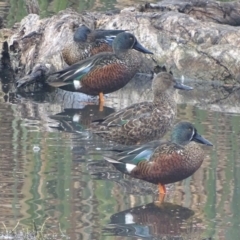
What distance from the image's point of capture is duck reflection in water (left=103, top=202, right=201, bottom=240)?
514 cm

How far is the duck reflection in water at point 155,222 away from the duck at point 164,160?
0.22m

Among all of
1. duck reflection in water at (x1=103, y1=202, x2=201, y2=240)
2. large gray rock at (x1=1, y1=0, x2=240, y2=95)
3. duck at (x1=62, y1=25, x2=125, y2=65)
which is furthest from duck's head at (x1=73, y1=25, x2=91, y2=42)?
duck reflection in water at (x1=103, y1=202, x2=201, y2=240)

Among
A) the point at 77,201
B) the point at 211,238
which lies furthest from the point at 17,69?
the point at 211,238

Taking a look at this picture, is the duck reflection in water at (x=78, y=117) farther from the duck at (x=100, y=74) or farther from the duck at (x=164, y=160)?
the duck at (x=164, y=160)

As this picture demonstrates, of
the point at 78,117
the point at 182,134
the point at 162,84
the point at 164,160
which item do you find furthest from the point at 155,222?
the point at 78,117

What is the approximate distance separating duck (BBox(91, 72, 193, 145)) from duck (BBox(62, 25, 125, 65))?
2735mm

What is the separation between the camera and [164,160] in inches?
234

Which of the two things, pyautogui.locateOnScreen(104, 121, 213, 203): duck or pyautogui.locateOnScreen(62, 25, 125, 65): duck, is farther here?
pyautogui.locateOnScreen(62, 25, 125, 65): duck

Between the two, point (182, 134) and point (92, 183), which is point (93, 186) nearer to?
point (92, 183)

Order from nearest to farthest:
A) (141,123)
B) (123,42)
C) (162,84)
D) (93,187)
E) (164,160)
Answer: (164,160) → (93,187) → (141,123) → (162,84) → (123,42)

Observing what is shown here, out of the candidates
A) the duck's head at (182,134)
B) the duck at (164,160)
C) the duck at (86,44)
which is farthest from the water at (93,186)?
the duck at (86,44)

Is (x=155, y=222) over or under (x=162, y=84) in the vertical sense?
under

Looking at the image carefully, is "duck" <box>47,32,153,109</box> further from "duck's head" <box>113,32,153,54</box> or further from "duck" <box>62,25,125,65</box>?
"duck" <box>62,25,125,65</box>

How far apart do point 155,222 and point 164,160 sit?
67 centimetres
